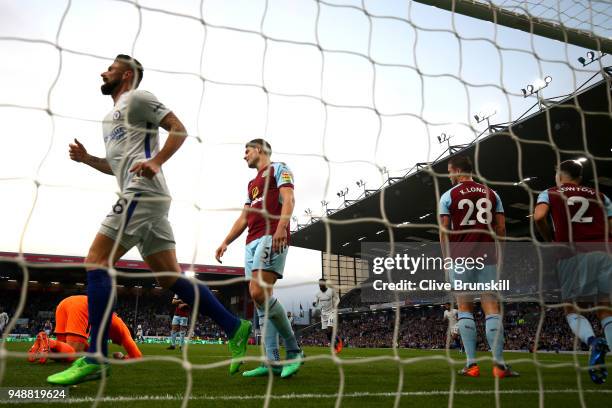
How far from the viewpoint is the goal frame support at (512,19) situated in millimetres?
3526

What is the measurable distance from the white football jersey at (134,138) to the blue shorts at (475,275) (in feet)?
8.37

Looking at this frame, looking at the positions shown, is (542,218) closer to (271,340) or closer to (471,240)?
(471,240)

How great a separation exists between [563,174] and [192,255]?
323 centimetres

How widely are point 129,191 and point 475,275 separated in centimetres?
291

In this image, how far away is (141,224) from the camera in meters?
2.50

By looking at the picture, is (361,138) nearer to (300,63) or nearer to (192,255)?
(300,63)

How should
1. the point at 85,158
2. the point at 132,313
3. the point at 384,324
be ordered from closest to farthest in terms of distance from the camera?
the point at 85,158, the point at 384,324, the point at 132,313

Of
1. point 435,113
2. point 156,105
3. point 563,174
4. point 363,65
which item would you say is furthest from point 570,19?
point 156,105

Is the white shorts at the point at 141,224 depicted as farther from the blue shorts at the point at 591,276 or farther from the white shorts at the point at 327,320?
the white shorts at the point at 327,320

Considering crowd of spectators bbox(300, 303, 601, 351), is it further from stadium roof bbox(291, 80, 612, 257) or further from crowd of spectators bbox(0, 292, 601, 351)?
stadium roof bbox(291, 80, 612, 257)

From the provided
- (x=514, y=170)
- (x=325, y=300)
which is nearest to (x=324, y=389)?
(x=325, y=300)

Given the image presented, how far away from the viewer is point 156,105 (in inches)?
98.2

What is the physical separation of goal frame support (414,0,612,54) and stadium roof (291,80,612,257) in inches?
197

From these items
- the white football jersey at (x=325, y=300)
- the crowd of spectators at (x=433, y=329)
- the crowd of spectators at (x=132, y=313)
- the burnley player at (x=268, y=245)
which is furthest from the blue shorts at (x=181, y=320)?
the crowd of spectators at (x=132, y=313)
